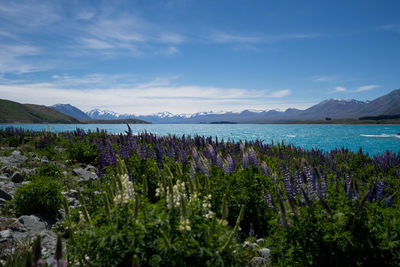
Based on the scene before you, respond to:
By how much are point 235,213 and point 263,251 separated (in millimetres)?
1206

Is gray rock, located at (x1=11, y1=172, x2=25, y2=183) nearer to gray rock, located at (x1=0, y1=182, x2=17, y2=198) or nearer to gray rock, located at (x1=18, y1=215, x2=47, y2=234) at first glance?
gray rock, located at (x1=0, y1=182, x2=17, y2=198)

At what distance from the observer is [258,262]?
513cm

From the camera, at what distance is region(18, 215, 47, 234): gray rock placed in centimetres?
604

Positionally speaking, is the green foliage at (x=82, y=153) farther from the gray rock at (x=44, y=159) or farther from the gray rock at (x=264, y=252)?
the gray rock at (x=264, y=252)

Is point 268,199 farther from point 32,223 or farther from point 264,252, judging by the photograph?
point 32,223

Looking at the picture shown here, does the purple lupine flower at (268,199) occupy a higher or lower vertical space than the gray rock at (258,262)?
higher

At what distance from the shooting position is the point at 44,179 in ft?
25.2

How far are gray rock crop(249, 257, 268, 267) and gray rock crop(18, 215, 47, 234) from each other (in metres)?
5.15

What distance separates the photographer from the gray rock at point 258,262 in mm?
4974

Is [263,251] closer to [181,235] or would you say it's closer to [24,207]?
[181,235]

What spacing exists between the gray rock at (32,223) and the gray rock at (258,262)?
5.15 m

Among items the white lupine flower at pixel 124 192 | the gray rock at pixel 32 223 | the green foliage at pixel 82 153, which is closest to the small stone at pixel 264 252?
the white lupine flower at pixel 124 192

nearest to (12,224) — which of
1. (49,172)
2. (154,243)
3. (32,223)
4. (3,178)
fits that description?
(32,223)

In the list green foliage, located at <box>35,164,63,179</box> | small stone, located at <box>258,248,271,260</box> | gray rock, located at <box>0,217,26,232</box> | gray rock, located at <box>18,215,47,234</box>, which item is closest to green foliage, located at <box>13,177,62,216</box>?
gray rock, located at <box>18,215,47,234</box>
